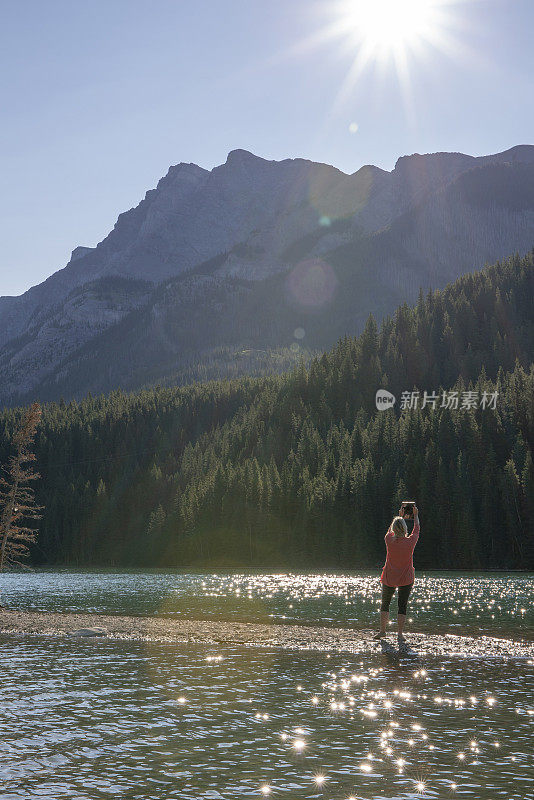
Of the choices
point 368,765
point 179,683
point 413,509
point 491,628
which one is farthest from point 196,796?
point 491,628

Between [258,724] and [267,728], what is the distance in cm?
35

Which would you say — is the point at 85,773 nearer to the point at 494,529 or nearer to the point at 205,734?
the point at 205,734

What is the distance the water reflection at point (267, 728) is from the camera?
1062cm

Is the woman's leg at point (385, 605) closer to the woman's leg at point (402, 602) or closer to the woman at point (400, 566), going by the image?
the woman at point (400, 566)

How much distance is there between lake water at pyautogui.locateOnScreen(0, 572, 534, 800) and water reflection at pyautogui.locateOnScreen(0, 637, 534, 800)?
4 cm

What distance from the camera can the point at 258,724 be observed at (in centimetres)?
1398

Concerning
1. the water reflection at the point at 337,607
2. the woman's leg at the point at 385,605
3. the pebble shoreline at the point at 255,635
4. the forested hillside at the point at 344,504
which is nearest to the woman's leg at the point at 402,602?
the woman's leg at the point at 385,605

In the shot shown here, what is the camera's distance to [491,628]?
1201 inches

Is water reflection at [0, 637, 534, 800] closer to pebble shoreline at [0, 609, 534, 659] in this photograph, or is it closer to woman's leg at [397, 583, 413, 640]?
pebble shoreline at [0, 609, 534, 659]

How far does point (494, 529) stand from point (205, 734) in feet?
392

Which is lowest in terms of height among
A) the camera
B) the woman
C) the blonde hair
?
the woman

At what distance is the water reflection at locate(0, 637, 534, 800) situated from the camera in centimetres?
1062

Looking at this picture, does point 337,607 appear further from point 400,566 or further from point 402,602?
point 400,566

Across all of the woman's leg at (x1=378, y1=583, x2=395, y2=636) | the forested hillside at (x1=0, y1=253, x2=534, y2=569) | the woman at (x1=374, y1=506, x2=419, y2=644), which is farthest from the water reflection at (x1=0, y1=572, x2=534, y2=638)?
the forested hillside at (x1=0, y1=253, x2=534, y2=569)
